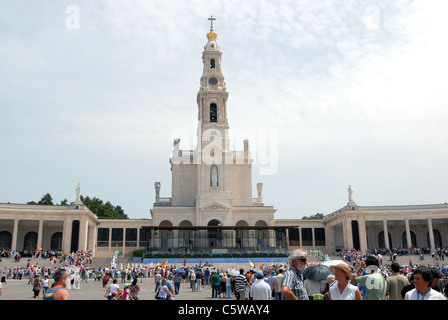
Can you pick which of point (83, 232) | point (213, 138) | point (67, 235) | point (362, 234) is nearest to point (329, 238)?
point (362, 234)

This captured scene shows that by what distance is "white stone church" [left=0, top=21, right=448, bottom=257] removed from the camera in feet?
183

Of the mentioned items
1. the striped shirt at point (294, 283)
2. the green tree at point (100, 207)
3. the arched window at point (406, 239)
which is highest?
the green tree at point (100, 207)

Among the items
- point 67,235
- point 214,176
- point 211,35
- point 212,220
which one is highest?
point 211,35

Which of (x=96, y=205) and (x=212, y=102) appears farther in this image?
(x=96, y=205)

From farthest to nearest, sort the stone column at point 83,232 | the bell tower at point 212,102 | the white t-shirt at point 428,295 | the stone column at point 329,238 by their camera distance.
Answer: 1. the stone column at point 329,238
2. the bell tower at point 212,102
3. the stone column at point 83,232
4. the white t-shirt at point 428,295

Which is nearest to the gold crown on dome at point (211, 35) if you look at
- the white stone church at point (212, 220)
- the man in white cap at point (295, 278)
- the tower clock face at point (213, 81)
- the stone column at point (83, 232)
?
the white stone church at point (212, 220)

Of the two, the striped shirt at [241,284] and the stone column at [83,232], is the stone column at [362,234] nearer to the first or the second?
the stone column at [83,232]

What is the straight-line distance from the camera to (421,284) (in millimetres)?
6625

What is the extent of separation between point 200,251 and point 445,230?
124 feet

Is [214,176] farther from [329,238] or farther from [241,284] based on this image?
[241,284]

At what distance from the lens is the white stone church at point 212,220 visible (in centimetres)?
5588

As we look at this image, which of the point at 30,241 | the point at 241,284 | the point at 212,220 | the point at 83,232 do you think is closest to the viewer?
the point at 241,284

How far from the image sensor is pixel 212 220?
199ft
